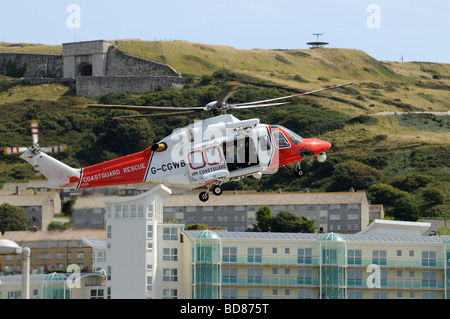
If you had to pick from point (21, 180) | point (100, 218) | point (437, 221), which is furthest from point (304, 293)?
point (21, 180)

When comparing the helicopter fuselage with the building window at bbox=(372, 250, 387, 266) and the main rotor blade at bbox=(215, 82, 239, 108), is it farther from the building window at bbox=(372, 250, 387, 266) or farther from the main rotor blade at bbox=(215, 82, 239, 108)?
the building window at bbox=(372, 250, 387, 266)

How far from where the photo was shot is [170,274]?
79.8 meters

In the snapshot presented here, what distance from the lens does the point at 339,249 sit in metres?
80.8

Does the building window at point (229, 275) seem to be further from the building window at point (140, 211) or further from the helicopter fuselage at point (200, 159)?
the helicopter fuselage at point (200, 159)

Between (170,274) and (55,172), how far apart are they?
99.6ft

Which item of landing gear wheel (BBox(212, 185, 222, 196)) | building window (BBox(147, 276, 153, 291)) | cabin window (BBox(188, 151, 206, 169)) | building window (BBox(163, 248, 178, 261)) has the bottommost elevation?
building window (BBox(147, 276, 153, 291))

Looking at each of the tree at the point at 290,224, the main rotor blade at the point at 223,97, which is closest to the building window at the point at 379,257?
the main rotor blade at the point at 223,97

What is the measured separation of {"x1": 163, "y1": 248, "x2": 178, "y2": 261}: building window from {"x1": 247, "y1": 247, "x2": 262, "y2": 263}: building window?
5988 millimetres

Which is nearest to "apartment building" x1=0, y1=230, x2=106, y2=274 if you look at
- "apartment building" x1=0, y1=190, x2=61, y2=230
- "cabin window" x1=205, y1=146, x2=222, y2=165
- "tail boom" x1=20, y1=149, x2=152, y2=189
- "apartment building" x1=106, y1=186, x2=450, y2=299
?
"apartment building" x1=0, y1=190, x2=61, y2=230

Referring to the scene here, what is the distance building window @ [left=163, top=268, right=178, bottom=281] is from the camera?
7969 cm

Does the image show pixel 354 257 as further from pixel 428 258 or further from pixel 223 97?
pixel 223 97

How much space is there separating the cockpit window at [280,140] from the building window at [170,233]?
101ft

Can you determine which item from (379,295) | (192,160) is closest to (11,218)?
(379,295)
